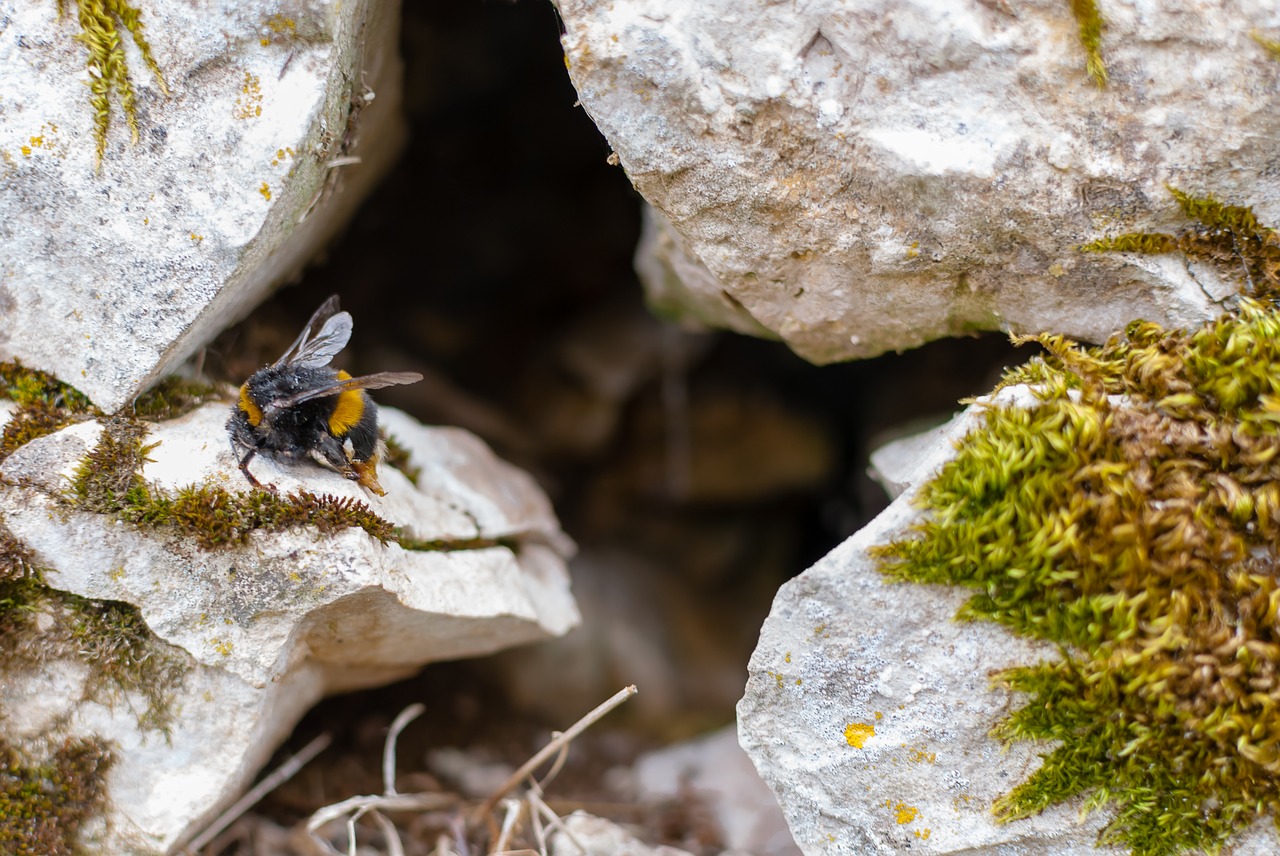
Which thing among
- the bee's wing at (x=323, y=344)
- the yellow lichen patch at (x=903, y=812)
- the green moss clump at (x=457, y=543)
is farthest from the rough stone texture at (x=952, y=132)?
the yellow lichen patch at (x=903, y=812)

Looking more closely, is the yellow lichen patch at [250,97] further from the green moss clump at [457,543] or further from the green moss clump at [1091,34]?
the green moss clump at [1091,34]

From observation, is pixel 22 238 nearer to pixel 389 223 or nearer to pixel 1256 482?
pixel 389 223

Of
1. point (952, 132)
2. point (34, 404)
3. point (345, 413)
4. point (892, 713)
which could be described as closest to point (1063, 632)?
point (892, 713)

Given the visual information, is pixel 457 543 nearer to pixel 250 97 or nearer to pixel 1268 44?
pixel 250 97

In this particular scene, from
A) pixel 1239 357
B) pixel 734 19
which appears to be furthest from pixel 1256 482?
pixel 734 19

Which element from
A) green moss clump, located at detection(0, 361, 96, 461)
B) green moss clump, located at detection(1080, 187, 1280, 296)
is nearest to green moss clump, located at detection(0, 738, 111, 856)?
green moss clump, located at detection(0, 361, 96, 461)
